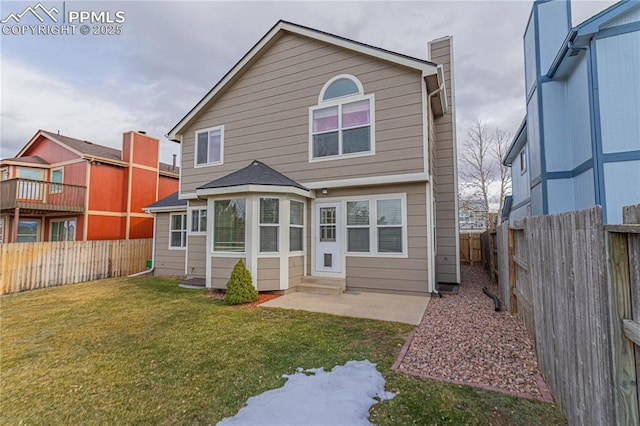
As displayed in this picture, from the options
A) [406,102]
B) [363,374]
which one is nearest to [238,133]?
[406,102]

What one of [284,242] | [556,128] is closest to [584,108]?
[556,128]

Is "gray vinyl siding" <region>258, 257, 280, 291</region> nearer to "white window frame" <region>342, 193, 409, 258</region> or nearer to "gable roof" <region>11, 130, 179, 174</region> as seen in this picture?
"white window frame" <region>342, 193, 409, 258</region>

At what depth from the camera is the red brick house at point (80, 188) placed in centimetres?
1502

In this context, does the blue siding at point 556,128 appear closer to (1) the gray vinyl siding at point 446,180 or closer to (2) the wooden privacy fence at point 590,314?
(1) the gray vinyl siding at point 446,180

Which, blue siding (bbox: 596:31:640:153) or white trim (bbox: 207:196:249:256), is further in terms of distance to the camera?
white trim (bbox: 207:196:249:256)

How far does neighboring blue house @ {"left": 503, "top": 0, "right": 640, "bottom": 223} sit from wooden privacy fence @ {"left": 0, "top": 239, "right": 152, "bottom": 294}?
15002mm

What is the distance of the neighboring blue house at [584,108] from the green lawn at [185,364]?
5286 millimetres

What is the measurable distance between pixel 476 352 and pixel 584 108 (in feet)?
20.4

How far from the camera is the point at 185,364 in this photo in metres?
→ 3.76

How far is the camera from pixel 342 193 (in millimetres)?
8430

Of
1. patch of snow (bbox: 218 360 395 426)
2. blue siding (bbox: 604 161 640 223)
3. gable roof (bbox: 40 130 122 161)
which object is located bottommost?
patch of snow (bbox: 218 360 395 426)

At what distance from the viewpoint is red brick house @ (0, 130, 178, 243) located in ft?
49.3

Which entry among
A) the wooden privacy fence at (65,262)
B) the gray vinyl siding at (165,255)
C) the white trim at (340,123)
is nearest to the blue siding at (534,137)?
the white trim at (340,123)

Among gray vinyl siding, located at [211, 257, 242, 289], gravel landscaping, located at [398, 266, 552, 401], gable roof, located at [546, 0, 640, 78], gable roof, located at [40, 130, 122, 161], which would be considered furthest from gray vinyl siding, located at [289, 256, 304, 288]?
gable roof, located at [40, 130, 122, 161]
